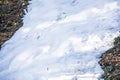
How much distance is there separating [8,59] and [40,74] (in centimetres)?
118

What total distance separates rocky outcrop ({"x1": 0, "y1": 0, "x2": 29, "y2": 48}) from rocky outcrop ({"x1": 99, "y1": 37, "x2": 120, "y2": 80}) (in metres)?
3.00

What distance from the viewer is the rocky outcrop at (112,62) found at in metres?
5.11

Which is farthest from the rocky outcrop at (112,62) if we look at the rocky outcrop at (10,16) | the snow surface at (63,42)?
the rocky outcrop at (10,16)

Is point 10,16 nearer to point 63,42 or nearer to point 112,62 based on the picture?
point 63,42

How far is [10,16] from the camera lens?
7.99 m

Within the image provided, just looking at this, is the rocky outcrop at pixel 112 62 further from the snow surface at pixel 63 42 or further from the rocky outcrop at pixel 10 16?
the rocky outcrop at pixel 10 16

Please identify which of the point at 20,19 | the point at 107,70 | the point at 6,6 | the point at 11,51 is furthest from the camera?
the point at 6,6

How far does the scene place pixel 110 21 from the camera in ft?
20.7

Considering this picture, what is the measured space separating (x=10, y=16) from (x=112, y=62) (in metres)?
3.83

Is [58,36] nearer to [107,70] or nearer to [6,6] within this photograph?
[107,70]

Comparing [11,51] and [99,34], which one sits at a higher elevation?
[99,34]

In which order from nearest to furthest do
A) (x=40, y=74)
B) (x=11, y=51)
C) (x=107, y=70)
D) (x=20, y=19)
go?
(x=107, y=70)
(x=40, y=74)
(x=11, y=51)
(x=20, y=19)

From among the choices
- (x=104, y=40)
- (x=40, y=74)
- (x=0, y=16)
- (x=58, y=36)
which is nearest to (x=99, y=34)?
(x=104, y=40)

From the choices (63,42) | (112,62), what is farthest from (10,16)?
A: (112,62)
